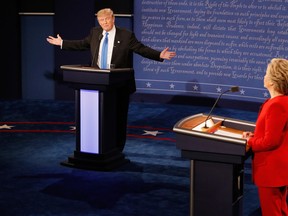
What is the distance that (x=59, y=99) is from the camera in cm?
992

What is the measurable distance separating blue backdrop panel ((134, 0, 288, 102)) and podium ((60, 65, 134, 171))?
3.37 m

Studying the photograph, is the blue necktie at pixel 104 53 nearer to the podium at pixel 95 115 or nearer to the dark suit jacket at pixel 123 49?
the dark suit jacket at pixel 123 49

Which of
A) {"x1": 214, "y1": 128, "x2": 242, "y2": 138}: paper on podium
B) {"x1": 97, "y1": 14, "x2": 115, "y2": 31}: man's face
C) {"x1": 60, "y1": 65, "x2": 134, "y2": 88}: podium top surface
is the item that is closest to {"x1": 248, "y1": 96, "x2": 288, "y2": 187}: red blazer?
{"x1": 214, "y1": 128, "x2": 242, "y2": 138}: paper on podium

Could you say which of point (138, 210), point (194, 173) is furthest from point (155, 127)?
point (194, 173)

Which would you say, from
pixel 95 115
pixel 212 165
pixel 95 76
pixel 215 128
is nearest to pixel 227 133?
pixel 215 128

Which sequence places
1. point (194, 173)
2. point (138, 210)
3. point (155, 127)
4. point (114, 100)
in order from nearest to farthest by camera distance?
point (194, 173)
point (138, 210)
point (114, 100)
point (155, 127)

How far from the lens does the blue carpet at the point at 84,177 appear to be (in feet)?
16.1

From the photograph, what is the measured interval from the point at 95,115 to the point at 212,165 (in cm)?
257

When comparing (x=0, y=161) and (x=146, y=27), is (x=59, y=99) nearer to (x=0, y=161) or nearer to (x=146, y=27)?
(x=146, y=27)

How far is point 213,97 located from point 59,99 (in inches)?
104

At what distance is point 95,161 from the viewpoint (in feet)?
19.8

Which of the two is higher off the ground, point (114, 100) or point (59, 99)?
point (114, 100)

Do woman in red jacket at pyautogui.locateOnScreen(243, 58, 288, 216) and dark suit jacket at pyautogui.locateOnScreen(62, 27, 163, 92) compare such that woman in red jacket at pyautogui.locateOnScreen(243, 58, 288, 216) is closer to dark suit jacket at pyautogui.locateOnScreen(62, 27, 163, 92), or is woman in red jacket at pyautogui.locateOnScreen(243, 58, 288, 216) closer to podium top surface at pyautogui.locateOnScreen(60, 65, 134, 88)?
podium top surface at pyautogui.locateOnScreen(60, 65, 134, 88)

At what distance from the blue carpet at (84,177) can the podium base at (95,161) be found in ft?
0.24
